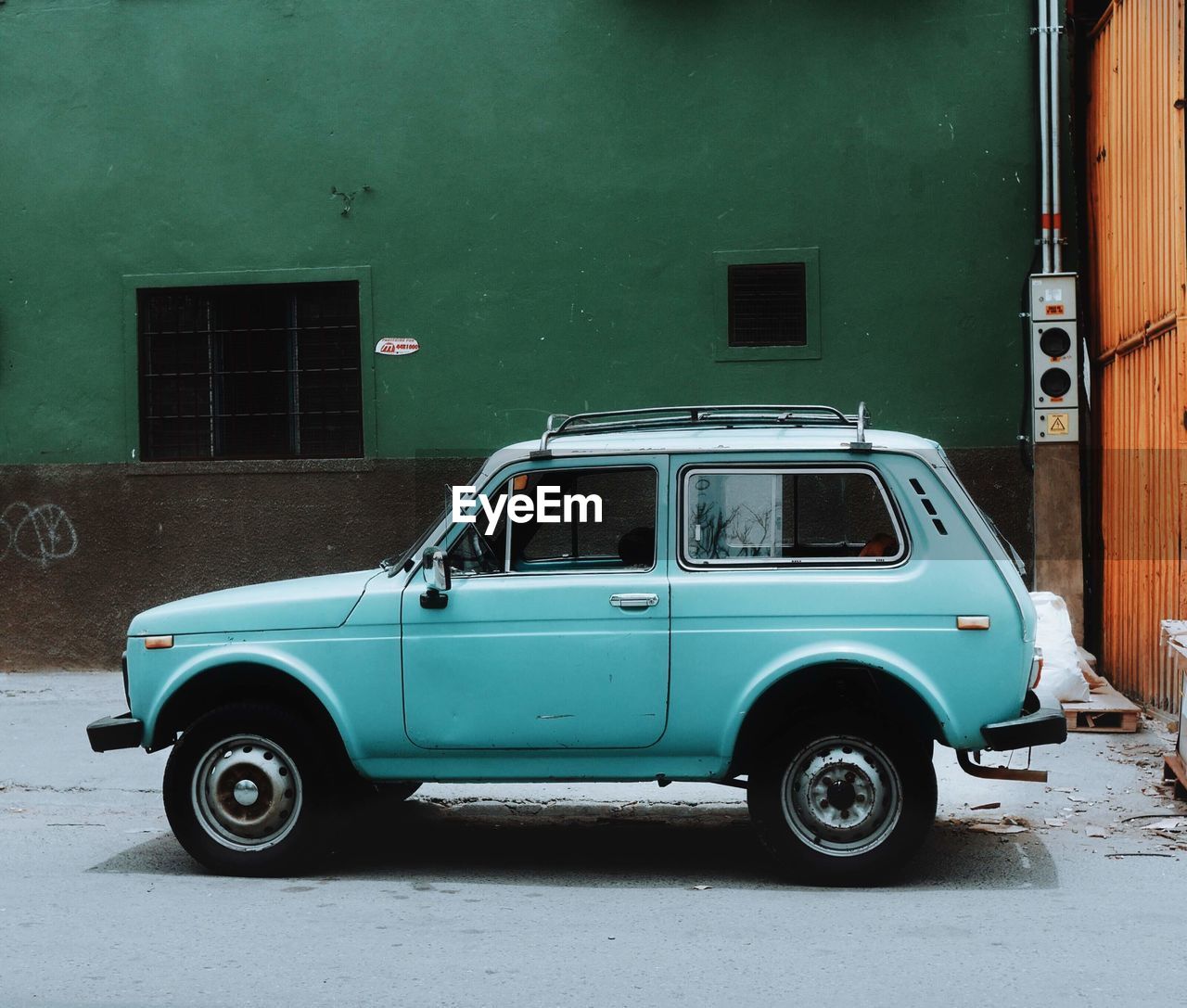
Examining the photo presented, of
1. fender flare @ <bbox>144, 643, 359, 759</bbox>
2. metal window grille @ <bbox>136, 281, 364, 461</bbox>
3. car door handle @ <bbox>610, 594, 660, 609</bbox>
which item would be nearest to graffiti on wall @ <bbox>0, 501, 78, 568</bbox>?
metal window grille @ <bbox>136, 281, 364, 461</bbox>

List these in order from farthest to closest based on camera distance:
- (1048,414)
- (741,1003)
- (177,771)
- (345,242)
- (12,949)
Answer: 1. (345,242)
2. (1048,414)
3. (177,771)
4. (12,949)
5. (741,1003)

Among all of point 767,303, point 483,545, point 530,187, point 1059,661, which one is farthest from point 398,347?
point 483,545

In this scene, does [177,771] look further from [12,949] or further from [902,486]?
[902,486]

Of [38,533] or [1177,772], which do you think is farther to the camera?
[38,533]

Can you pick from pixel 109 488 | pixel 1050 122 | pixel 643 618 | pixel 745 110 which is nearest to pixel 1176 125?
pixel 1050 122

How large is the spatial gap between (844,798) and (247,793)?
2505mm

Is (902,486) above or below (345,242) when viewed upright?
below

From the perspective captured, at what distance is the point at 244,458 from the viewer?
1284 cm

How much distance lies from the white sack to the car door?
434cm

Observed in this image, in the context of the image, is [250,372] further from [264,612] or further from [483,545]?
[483,545]

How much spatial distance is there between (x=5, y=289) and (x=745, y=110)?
→ 6646 mm

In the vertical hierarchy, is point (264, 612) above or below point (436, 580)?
below

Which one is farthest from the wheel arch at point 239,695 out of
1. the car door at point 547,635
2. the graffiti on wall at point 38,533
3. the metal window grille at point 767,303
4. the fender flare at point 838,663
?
the graffiti on wall at point 38,533

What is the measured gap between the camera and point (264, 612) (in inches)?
250
